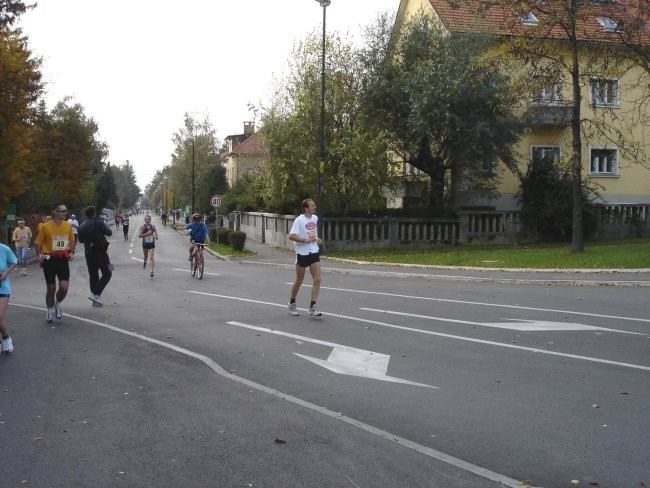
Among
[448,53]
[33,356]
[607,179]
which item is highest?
[448,53]

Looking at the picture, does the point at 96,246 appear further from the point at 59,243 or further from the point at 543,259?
the point at 543,259

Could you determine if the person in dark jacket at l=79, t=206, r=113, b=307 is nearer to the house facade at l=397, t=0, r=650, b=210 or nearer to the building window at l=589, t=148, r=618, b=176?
the house facade at l=397, t=0, r=650, b=210

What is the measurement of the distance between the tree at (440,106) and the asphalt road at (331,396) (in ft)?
51.6

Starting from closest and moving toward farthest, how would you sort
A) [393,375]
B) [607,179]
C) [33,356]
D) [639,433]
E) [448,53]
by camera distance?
[639,433] < [393,375] < [33,356] < [448,53] < [607,179]

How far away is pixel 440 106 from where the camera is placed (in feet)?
86.7

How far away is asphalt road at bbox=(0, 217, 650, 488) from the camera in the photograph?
4.30 meters

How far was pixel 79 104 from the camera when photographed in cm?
6506

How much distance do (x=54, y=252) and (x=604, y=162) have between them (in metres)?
30.4

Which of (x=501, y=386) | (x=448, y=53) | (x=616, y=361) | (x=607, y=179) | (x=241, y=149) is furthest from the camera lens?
(x=241, y=149)

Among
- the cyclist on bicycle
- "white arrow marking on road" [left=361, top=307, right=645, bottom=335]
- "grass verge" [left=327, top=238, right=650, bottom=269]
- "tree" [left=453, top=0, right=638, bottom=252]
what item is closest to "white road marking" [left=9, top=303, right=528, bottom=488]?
"white arrow marking on road" [left=361, top=307, right=645, bottom=335]

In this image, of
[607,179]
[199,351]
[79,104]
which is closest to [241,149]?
[79,104]

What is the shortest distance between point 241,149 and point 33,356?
229ft

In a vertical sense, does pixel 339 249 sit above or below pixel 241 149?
below

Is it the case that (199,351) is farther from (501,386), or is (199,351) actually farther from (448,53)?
(448,53)
